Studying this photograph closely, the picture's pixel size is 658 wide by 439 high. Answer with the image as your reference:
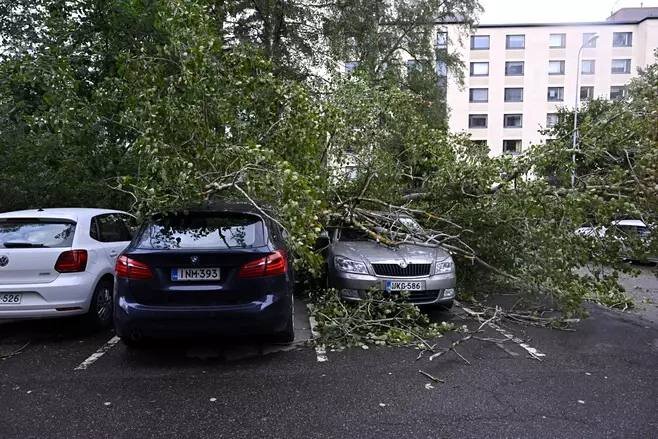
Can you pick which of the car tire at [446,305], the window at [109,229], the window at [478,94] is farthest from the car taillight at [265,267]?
the window at [478,94]

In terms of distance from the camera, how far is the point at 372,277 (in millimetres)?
6797

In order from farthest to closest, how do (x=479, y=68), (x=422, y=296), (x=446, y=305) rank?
(x=479, y=68) → (x=446, y=305) → (x=422, y=296)

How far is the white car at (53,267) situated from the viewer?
579 centimetres

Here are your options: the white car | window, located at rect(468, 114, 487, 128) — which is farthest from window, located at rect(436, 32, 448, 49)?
window, located at rect(468, 114, 487, 128)

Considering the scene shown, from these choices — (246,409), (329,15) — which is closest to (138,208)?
(246,409)

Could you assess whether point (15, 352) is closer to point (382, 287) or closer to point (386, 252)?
point (382, 287)

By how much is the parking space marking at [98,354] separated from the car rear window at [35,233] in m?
1.20

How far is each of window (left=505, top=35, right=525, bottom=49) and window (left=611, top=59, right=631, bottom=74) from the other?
871 cm

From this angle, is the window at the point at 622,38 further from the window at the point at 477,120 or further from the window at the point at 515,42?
the window at the point at 477,120

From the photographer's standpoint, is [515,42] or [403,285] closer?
[403,285]

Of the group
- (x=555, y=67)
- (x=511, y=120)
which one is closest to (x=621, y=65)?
(x=555, y=67)

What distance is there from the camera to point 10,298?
5773 mm

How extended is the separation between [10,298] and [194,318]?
93.3 inches

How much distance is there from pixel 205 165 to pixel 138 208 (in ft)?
3.42
